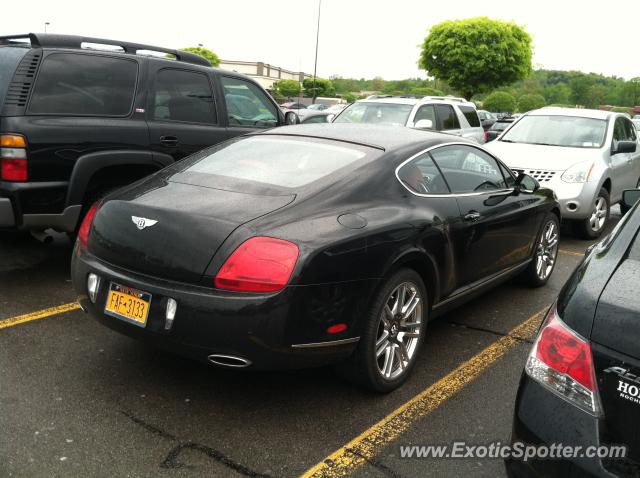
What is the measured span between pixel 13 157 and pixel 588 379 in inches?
170

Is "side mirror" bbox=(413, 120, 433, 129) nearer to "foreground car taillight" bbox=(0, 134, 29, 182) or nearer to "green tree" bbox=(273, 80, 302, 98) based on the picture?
"foreground car taillight" bbox=(0, 134, 29, 182)

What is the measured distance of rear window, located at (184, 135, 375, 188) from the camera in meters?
3.75

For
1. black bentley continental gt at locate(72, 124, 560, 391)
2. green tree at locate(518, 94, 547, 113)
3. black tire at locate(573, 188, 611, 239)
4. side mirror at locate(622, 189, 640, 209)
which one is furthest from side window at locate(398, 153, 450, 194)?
green tree at locate(518, 94, 547, 113)

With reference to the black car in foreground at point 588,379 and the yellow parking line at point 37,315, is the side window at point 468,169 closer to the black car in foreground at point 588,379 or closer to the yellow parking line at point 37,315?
the black car in foreground at point 588,379

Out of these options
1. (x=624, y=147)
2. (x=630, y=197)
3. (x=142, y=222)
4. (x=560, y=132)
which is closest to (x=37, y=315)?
(x=142, y=222)

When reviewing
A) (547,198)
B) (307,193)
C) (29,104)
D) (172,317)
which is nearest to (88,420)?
(172,317)

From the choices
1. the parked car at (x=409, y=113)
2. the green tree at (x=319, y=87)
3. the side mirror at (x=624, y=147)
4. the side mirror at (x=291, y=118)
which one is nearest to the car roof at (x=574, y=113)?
the side mirror at (x=624, y=147)

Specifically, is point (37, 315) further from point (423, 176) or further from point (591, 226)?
point (591, 226)

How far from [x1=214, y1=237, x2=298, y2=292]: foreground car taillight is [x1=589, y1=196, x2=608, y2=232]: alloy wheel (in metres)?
6.19

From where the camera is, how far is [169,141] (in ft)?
19.1

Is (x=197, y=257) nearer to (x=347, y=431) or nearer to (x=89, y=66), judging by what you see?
(x=347, y=431)

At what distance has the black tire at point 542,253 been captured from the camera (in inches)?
219

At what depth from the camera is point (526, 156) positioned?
8.45 metres

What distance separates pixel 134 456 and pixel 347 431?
40.6 inches
